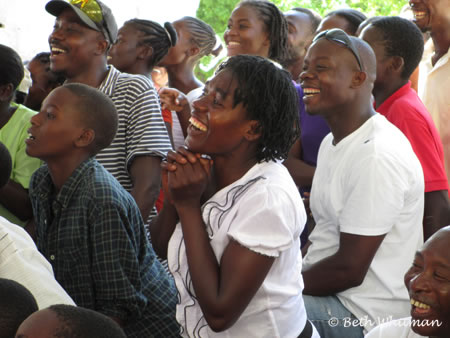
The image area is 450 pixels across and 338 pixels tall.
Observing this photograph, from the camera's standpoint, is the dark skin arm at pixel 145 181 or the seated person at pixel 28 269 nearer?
the seated person at pixel 28 269

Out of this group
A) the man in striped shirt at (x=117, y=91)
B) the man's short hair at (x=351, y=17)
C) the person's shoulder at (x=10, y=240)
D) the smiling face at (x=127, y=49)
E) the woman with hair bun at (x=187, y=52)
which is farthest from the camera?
the woman with hair bun at (x=187, y=52)

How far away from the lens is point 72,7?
3740 millimetres

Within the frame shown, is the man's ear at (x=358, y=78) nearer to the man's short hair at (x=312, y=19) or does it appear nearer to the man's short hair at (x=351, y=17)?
the man's short hair at (x=351, y=17)

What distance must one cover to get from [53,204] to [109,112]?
0.51 meters

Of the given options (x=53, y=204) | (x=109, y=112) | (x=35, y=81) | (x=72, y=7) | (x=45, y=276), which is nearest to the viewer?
(x=45, y=276)

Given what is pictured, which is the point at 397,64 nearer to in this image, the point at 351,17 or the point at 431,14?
the point at 431,14

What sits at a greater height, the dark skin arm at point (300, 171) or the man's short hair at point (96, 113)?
the man's short hair at point (96, 113)

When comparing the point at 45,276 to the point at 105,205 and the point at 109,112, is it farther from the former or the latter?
the point at 109,112

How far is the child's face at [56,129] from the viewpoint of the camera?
2.93 meters

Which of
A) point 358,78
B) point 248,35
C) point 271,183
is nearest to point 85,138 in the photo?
point 271,183

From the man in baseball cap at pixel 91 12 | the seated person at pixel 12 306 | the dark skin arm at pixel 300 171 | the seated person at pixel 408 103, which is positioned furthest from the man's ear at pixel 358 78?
the seated person at pixel 12 306

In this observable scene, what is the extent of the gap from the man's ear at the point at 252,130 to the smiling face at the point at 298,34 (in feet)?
8.45

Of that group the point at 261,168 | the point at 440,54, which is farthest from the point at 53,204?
the point at 440,54

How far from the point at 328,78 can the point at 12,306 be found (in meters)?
1.97
